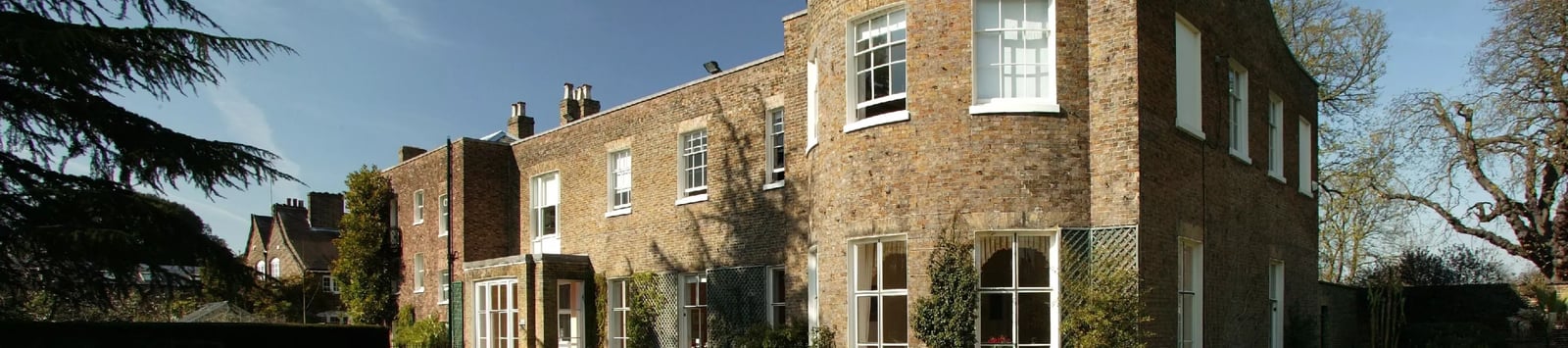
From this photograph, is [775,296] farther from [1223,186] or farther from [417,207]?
[417,207]

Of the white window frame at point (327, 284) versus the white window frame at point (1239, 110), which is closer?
the white window frame at point (1239, 110)

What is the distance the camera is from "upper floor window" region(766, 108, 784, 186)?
18.4 m

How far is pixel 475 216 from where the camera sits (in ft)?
82.1

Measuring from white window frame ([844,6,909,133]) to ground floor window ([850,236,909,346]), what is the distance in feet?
4.51

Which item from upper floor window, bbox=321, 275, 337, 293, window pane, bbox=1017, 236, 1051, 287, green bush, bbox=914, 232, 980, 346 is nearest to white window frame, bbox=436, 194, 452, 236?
upper floor window, bbox=321, 275, 337, 293

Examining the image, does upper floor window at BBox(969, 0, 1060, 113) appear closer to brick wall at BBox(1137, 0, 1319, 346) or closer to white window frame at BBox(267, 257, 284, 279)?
brick wall at BBox(1137, 0, 1319, 346)

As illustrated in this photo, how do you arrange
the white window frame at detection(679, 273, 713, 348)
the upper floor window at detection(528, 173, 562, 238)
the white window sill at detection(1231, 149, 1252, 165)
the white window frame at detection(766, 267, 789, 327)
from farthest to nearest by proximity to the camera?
1. the upper floor window at detection(528, 173, 562, 238)
2. the white window frame at detection(679, 273, 713, 348)
3. the white window frame at detection(766, 267, 789, 327)
4. the white window sill at detection(1231, 149, 1252, 165)

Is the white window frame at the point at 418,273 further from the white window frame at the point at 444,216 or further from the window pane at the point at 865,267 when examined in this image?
the window pane at the point at 865,267

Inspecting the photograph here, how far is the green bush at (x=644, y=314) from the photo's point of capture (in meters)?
20.6

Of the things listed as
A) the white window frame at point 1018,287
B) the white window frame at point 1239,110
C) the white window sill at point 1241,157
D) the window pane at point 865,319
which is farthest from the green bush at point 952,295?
the white window frame at point 1239,110

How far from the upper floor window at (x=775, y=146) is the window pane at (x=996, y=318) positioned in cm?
608

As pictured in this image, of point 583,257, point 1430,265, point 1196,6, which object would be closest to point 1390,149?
point 1430,265

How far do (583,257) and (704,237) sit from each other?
3756 millimetres

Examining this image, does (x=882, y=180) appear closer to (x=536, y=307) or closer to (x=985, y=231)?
(x=985, y=231)
